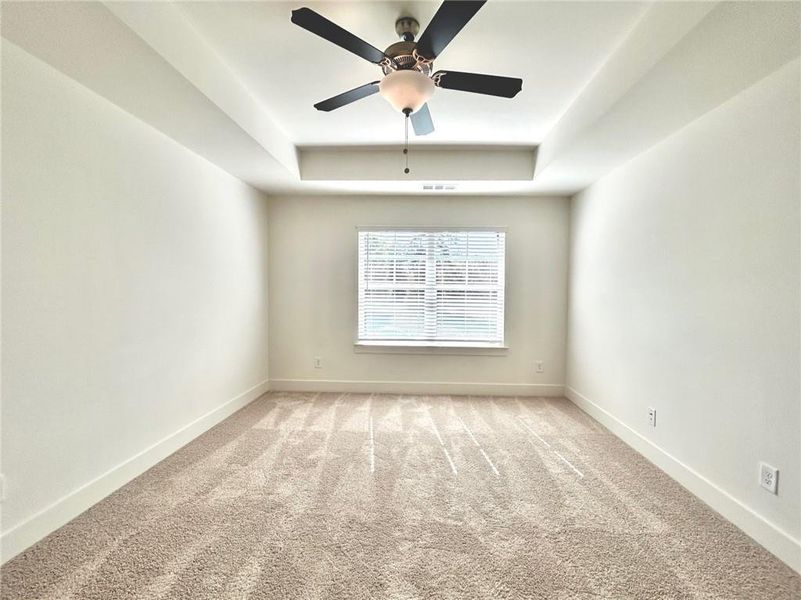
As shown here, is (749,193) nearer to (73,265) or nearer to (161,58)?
(161,58)

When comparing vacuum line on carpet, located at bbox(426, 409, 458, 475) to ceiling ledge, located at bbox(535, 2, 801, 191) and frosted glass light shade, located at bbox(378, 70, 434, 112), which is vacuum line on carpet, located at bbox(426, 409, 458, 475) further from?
ceiling ledge, located at bbox(535, 2, 801, 191)

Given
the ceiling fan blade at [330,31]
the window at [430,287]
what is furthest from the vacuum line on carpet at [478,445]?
the ceiling fan blade at [330,31]

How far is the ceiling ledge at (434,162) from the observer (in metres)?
3.67

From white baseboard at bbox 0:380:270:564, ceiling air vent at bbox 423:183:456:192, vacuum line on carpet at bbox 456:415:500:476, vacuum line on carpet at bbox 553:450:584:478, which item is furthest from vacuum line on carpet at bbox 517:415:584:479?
white baseboard at bbox 0:380:270:564

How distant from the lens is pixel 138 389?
8.14 feet

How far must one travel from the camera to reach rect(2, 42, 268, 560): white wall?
1.74 m

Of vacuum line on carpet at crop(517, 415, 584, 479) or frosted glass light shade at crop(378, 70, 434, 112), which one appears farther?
vacuum line on carpet at crop(517, 415, 584, 479)

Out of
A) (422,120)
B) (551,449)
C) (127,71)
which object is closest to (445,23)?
(422,120)

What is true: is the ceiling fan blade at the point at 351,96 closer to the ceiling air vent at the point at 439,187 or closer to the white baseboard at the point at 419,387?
the ceiling air vent at the point at 439,187

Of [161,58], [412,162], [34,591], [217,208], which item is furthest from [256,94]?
[34,591]

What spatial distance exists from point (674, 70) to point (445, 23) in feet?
3.96

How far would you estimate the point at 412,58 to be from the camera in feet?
5.95

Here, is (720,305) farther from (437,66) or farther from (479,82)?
(437,66)

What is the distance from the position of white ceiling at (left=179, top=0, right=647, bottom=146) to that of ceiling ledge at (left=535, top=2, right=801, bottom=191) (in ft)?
0.45
